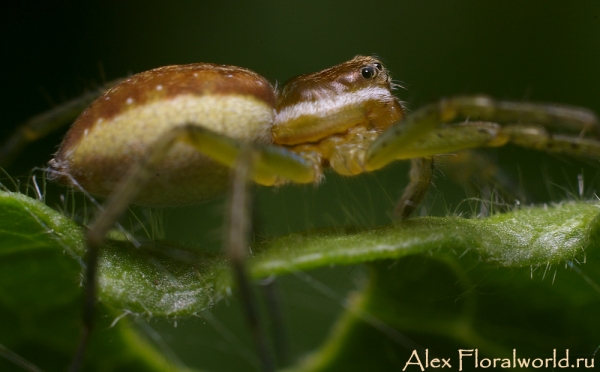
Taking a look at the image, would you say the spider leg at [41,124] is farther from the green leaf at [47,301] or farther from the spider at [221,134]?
the green leaf at [47,301]

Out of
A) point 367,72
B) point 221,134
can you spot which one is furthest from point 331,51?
point 221,134

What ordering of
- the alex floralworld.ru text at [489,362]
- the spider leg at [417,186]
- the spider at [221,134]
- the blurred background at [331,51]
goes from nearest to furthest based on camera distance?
1. the alex floralworld.ru text at [489,362]
2. the spider at [221,134]
3. the spider leg at [417,186]
4. the blurred background at [331,51]

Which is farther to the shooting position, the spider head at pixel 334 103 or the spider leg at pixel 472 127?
the spider head at pixel 334 103

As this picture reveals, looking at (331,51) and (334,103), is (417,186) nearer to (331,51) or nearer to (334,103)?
(334,103)

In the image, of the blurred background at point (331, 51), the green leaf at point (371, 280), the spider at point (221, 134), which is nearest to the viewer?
the green leaf at point (371, 280)

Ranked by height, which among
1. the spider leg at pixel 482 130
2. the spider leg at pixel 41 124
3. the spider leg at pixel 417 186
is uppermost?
the spider leg at pixel 41 124

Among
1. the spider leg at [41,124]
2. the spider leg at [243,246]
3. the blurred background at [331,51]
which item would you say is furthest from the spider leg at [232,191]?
the blurred background at [331,51]

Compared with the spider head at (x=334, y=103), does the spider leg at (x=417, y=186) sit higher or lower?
lower

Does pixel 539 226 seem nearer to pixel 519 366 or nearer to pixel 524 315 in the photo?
pixel 524 315
